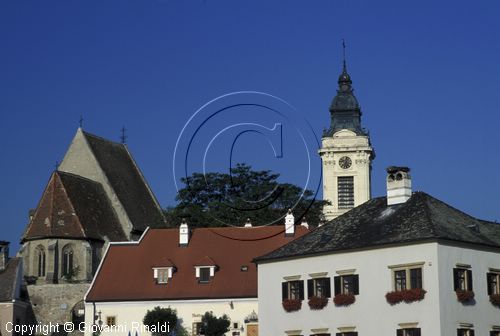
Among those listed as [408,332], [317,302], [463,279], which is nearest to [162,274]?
[317,302]

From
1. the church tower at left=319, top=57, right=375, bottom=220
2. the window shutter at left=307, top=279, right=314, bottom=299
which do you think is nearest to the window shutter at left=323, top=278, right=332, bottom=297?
the window shutter at left=307, top=279, right=314, bottom=299

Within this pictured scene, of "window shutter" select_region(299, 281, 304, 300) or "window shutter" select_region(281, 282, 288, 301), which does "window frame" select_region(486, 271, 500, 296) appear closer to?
"window shutter" select_region(299, 281, 304, 300)

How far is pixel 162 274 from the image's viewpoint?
72938 millimetres

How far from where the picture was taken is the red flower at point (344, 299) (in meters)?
56.6

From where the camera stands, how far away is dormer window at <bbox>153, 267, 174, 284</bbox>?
7262cm

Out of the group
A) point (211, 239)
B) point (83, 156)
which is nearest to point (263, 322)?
point (211, 239)

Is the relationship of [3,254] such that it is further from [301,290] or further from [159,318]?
[301,290]

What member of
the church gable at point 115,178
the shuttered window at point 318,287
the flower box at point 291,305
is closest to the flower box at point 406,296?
the shuttered window at point 318,287

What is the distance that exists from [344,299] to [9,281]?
34685 millimetres

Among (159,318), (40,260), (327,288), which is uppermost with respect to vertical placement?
(40,260)

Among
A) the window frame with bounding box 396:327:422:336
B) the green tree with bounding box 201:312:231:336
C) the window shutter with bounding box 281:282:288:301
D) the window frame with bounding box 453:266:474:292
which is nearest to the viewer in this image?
the window frame with bounding box 396:327:422:336

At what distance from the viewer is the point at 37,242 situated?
92625 mm

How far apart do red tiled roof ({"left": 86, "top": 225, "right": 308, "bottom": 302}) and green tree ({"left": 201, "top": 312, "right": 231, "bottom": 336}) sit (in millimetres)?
2543

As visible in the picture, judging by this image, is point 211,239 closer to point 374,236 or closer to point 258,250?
point 258,250
